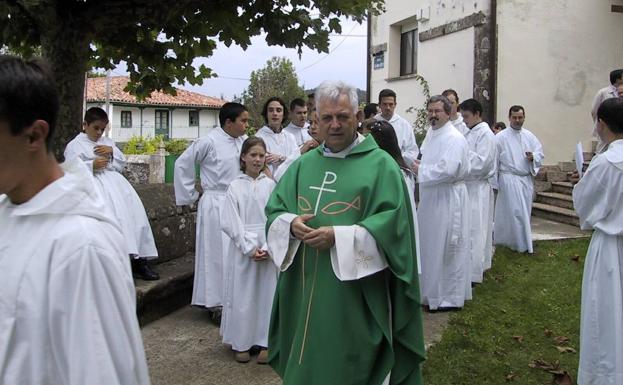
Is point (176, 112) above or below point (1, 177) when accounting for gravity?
above

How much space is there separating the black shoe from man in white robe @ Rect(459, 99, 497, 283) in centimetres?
350

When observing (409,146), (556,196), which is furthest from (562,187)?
(409,146)

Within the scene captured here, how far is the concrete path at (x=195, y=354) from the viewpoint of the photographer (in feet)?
14.8

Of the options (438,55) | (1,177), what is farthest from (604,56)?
(1,177)

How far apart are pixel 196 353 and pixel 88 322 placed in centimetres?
379

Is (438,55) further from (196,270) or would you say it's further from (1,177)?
(1,177)

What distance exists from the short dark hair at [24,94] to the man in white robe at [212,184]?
4.35 m

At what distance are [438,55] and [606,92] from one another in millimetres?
7347

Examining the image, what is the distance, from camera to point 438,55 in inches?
561

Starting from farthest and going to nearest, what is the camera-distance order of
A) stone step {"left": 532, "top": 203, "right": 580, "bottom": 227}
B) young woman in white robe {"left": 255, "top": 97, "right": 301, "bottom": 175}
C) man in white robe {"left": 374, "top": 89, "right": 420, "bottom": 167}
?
stone step {"left": 532, "top": 203, "right": 580, "bottom": 227} → man in white robe {"left": 374, "top": 89, "right": 420, "bottom": 167} → young woman in white robe {"left": 255, "top": 97, "right": 301, "bottom": 175}

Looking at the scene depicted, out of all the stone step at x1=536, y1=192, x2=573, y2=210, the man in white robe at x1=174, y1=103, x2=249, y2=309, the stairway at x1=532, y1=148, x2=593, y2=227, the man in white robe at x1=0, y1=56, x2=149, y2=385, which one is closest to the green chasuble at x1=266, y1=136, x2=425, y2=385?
the man in white robe at x1=0, y1=56, x2=149, y2=385

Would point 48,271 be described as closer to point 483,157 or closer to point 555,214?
point 483,157

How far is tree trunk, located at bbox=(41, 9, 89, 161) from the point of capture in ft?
11.6

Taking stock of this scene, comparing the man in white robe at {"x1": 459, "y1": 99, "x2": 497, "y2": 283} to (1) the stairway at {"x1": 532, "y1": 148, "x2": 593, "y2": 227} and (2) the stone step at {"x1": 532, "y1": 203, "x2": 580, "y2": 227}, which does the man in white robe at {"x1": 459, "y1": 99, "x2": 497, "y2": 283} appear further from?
(1) the stairway at {"x1": 532, "y1": 148, "x2": 593, "y2": 227}
